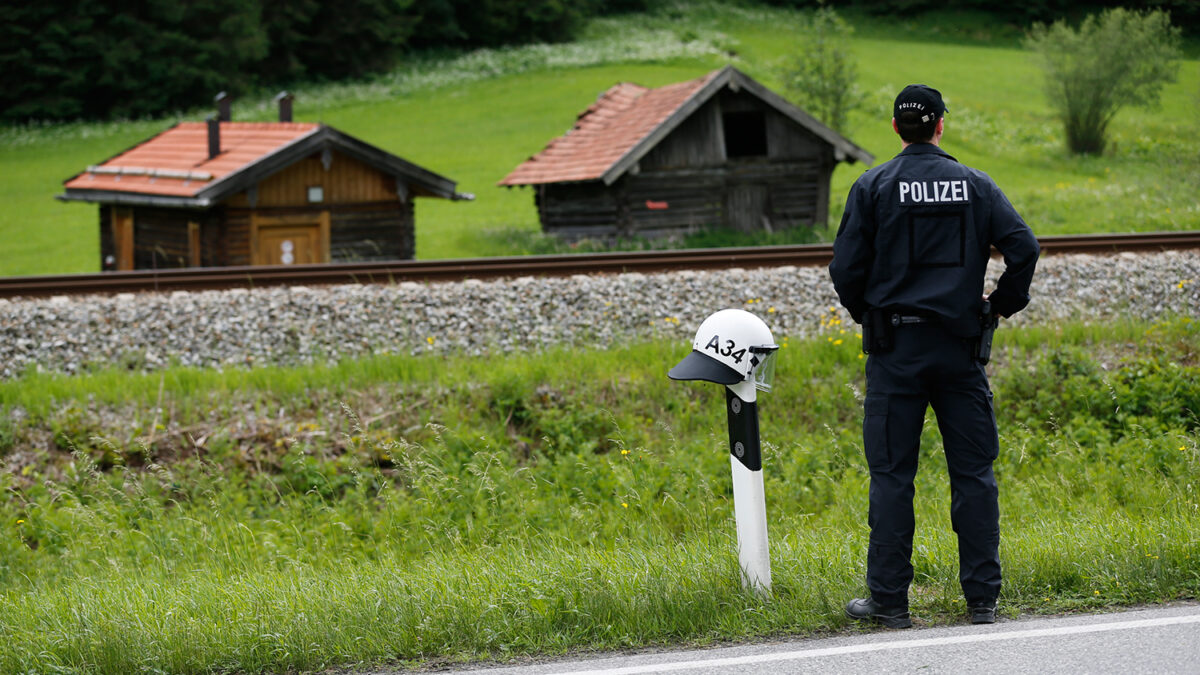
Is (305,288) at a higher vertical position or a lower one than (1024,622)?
higher

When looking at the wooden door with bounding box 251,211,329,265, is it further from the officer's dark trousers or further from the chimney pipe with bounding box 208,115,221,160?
the officer's dark trousers

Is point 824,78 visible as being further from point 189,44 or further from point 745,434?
point 189,44

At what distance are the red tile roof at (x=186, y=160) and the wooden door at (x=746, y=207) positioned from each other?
9.20 metres

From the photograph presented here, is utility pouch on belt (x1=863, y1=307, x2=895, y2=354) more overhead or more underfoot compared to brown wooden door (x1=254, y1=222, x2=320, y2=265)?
more underfoot

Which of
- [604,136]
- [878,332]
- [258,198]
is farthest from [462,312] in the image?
[604,136]

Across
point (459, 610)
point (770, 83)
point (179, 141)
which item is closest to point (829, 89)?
point (770, 83)

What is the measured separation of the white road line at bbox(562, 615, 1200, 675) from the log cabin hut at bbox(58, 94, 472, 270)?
16.3m

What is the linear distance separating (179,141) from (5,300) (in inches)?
482

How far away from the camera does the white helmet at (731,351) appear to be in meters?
4.33

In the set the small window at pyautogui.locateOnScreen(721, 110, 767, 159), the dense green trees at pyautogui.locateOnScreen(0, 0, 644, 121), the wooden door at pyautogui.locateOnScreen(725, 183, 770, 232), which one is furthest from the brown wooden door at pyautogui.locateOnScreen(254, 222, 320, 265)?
the dense green trees at pyautogui.locateOnScreen(0, 0, 644, 121)

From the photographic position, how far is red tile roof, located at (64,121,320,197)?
63.3ft

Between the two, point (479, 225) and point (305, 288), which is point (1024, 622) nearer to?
point (305, 288)

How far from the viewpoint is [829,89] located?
34969 millimetres

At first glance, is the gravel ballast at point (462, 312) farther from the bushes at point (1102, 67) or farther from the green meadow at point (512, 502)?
the bushes at point (1102, 67)
